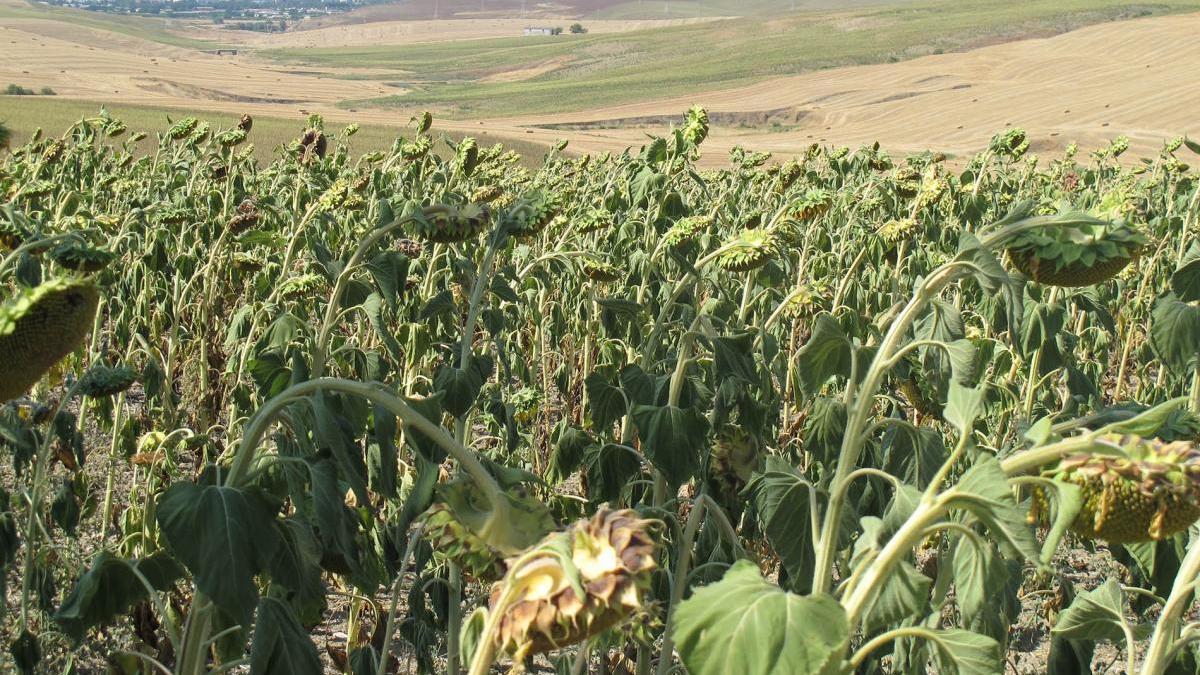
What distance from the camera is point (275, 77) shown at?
67812 millimetres

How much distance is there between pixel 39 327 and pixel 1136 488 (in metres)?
1.13

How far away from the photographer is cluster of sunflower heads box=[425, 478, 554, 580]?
1.30 metres

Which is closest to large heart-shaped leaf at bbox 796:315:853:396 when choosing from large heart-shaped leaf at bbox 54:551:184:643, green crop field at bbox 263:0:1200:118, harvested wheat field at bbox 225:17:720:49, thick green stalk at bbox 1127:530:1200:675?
thick green stalk at bbox 1127:530:1200:675

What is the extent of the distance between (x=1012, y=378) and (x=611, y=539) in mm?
3938

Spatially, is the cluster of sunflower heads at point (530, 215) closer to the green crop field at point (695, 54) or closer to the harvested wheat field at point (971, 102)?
the harvested wheat field at point (971, 102)

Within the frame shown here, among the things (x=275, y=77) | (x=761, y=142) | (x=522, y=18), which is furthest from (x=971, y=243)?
(x=522, y=18)

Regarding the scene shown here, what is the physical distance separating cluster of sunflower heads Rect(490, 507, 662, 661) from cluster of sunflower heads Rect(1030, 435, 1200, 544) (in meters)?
0.48

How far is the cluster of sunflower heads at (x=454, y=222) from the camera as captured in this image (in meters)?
2.50

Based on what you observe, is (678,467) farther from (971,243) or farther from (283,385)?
(971,243)

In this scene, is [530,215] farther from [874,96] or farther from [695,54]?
[695,54]

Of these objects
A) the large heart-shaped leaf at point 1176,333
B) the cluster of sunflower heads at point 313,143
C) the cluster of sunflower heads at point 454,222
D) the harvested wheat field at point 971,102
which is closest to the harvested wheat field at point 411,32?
the harvested wheat field at point 971,102

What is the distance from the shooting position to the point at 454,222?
2.52 metres

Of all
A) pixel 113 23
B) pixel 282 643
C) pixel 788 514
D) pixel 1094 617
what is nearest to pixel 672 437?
pixel 788 514

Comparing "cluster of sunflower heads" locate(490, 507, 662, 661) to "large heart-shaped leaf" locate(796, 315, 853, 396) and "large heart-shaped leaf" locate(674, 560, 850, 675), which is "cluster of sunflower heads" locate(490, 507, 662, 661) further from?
"large heart-shaped leaf" locate(796, 315, 853, 396)
